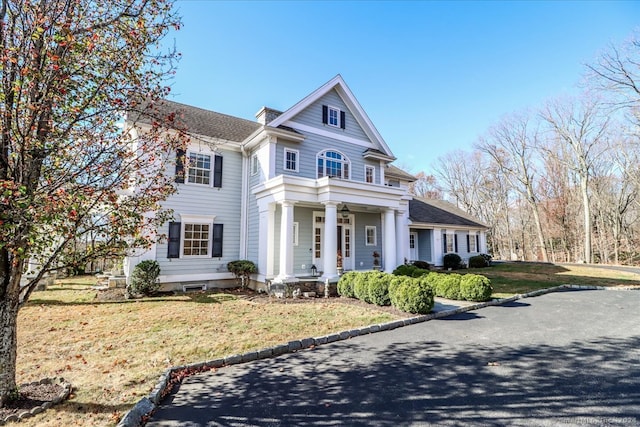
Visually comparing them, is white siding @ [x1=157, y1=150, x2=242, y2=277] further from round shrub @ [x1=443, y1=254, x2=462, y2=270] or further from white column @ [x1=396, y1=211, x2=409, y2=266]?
round shrub @ [x1=443, y1=254, x2=462, y2=270]

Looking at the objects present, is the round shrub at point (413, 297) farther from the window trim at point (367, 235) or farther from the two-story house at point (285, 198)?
the window trim at point (367, 235)

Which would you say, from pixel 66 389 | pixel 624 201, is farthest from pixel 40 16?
pixel 624 201

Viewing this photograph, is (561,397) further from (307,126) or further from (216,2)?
(307,126)

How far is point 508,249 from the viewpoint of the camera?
38625mm

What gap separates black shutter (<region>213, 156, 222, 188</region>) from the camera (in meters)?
12.9

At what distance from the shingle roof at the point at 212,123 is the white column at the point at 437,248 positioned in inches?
581

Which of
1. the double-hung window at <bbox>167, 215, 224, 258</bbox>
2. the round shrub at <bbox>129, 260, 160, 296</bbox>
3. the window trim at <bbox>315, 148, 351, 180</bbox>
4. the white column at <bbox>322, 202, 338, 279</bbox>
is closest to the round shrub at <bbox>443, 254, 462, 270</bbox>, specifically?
the window trim at <bbox>315, 148, 351, 180</bbox>

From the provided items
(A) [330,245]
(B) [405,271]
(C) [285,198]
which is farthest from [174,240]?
(B) [405,271]

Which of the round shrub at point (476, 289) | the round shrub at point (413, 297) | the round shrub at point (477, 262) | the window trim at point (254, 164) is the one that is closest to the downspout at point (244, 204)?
the window trim at point (254, 164)

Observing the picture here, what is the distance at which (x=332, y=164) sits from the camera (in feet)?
46.8

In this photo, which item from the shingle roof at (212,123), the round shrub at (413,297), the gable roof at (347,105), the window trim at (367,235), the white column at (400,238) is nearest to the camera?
the round shrub at (413,297)

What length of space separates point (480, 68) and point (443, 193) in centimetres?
3050

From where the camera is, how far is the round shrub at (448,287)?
998cm

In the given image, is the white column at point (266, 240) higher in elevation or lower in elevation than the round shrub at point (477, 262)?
higher
